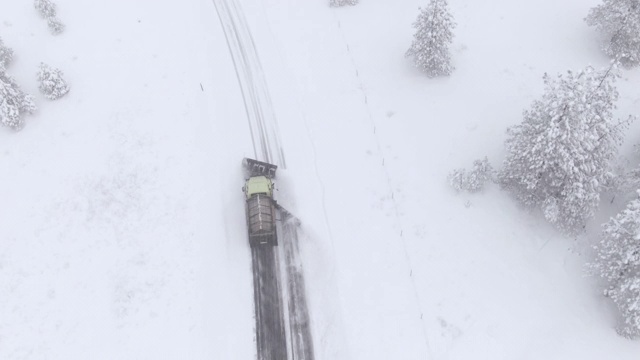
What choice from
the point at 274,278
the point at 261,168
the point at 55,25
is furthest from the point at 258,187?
the point at 55,25

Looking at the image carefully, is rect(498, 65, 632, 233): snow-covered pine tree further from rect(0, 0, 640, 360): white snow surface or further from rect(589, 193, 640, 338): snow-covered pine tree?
rect(0, 0, 640, 360): white snow surface

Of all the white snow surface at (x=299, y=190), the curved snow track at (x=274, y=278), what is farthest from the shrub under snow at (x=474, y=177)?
the curved snow track at (x=274, y=278)

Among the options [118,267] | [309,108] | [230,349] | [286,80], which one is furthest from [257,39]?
[230,349]

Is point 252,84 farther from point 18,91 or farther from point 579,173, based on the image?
point 579,173

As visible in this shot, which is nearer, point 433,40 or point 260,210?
point 260,210

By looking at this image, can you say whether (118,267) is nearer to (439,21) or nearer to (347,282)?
(347,282)

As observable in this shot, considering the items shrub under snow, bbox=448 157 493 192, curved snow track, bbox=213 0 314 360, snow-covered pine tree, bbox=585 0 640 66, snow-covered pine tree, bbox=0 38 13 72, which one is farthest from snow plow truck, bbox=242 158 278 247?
snow-covered pine tree, bbox=585 0 640 66

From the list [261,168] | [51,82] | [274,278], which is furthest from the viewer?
[51,82]

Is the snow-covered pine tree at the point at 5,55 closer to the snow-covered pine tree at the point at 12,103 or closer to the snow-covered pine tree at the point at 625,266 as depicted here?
the snow-covered pine tree at the point at 12,103
